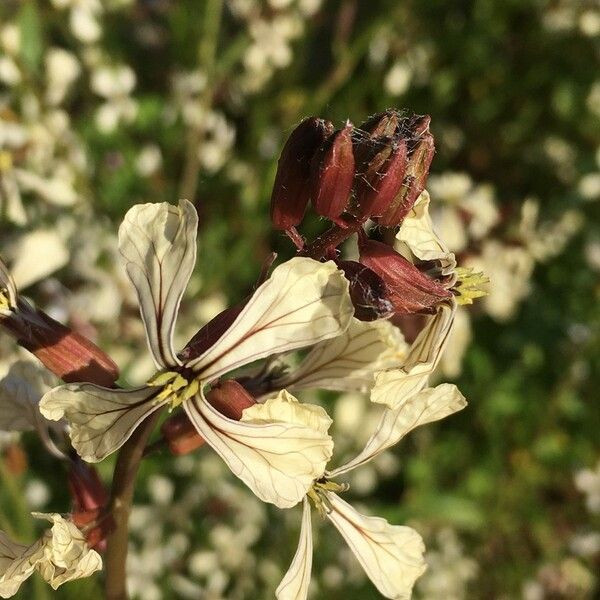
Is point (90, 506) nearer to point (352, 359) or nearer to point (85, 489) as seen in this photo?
point (85, 489)

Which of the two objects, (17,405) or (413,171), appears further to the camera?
(17,405)

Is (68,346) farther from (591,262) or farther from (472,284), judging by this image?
(591,262)

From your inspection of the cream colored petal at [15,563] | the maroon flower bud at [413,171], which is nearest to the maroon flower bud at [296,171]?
the maroon flower bud at [413,171]

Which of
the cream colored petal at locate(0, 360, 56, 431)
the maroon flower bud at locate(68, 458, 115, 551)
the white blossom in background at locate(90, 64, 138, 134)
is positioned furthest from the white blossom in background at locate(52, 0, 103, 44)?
the maroon flower bud at locate(68, 458, 115, 551)

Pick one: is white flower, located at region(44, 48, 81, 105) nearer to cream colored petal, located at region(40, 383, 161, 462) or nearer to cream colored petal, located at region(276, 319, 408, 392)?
cream colored petal, located at region(276, 319, 408, 392)

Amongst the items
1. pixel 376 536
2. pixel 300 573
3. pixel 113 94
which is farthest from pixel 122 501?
pixel 113 94
